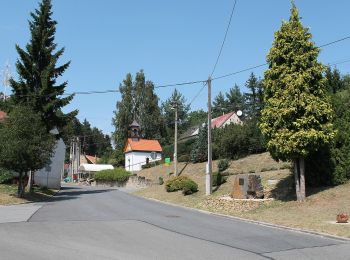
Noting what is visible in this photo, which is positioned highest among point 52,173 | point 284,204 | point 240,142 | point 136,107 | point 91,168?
point 136,107

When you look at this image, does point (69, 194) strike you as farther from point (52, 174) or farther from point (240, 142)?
point (240, 142)

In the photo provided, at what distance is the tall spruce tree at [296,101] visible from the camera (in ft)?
68.1

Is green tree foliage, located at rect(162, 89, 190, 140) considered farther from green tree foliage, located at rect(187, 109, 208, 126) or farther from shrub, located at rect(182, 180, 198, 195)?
shrub, located at rect(182, 180, 198, 195)

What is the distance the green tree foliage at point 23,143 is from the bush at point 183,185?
31.2ft

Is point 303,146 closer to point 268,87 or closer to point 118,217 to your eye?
point 268,87

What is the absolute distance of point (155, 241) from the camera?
1212cm

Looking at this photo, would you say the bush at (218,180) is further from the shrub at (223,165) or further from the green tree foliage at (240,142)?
the green tree foliage at (240,142)

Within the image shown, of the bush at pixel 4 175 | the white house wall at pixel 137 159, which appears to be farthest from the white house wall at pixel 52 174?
the white house wall at pixel 137 159

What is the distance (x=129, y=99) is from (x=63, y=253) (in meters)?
76.5

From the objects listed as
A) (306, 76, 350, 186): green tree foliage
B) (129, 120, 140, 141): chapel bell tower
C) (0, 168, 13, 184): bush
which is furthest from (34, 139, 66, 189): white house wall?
(306, 76, 350, 186): green tree foliage

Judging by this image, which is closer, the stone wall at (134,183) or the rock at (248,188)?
the rock at (248,188)

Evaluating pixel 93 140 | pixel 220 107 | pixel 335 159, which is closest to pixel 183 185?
pixel 335 159

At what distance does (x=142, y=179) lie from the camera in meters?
52.2

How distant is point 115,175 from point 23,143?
32084 millimetres
